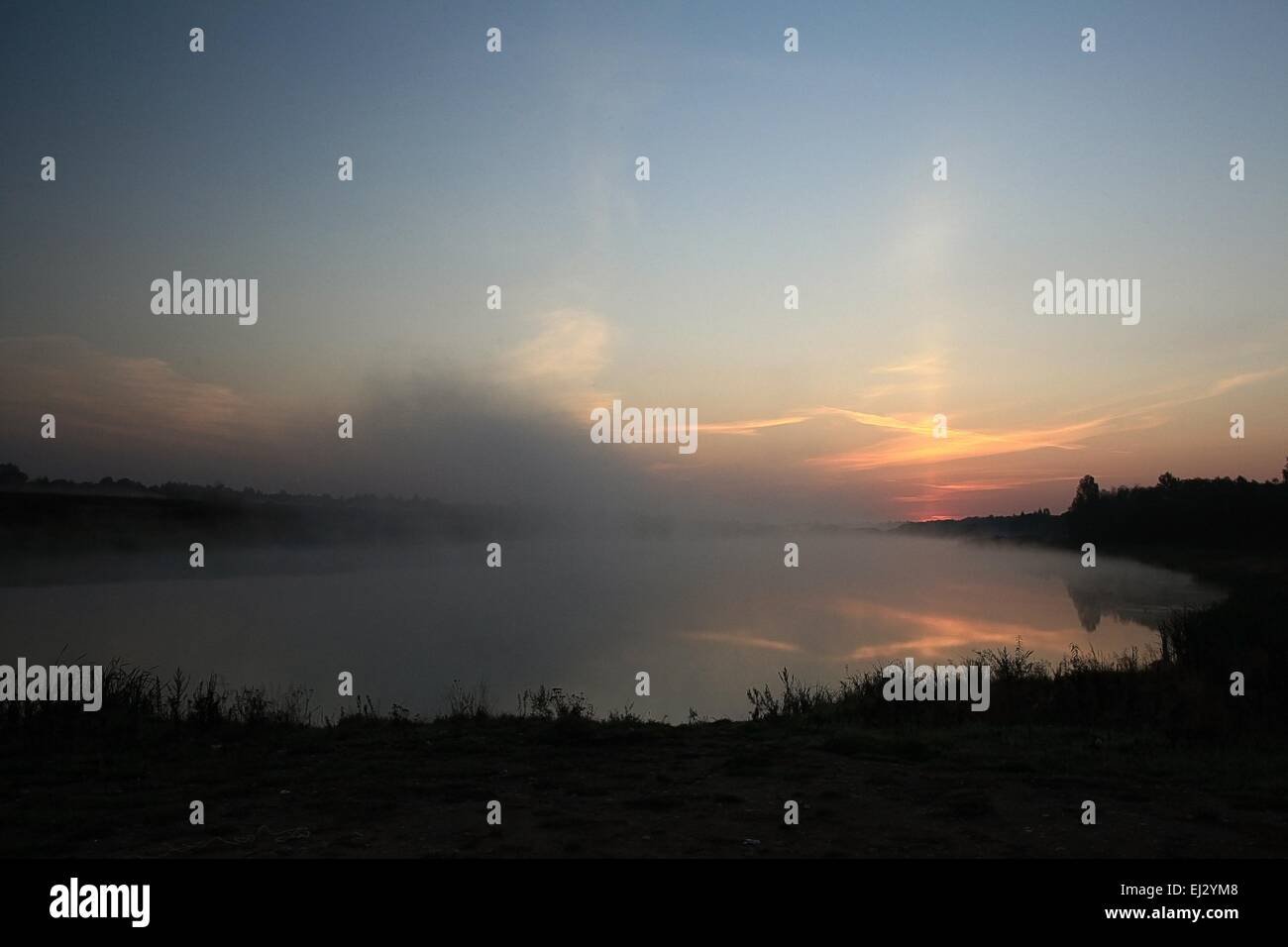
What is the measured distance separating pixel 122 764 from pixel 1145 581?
5142 cm

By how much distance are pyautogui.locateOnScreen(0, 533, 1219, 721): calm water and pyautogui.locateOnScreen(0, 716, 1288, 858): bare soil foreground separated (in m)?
6.39

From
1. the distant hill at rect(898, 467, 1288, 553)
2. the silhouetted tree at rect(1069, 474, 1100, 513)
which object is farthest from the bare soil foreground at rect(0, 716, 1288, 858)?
the silhouetted tree at rect(1069, 474, 1100, 513)

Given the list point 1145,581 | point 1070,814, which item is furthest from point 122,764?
point 1145,581

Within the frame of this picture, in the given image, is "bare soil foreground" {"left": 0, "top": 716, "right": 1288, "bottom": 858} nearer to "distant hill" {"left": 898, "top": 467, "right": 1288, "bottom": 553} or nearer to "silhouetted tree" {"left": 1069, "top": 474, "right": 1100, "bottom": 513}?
"distant hill" {"left": 898, "top": 467, "right": 1288, "bottom": 553}

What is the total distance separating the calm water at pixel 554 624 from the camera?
20250 millimetres

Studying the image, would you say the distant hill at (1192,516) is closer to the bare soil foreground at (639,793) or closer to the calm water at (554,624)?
the calm water at (554,624)

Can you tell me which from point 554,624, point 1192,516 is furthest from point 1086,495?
point 554,624

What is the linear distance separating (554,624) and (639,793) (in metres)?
23.2

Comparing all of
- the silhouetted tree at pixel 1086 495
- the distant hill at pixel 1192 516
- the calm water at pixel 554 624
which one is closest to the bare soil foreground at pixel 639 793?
the calm water at pixel 554 624

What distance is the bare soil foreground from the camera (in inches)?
232

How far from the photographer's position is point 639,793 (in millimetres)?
7406

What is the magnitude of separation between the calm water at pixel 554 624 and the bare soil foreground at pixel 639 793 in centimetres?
639

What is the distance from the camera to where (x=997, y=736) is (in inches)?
394
